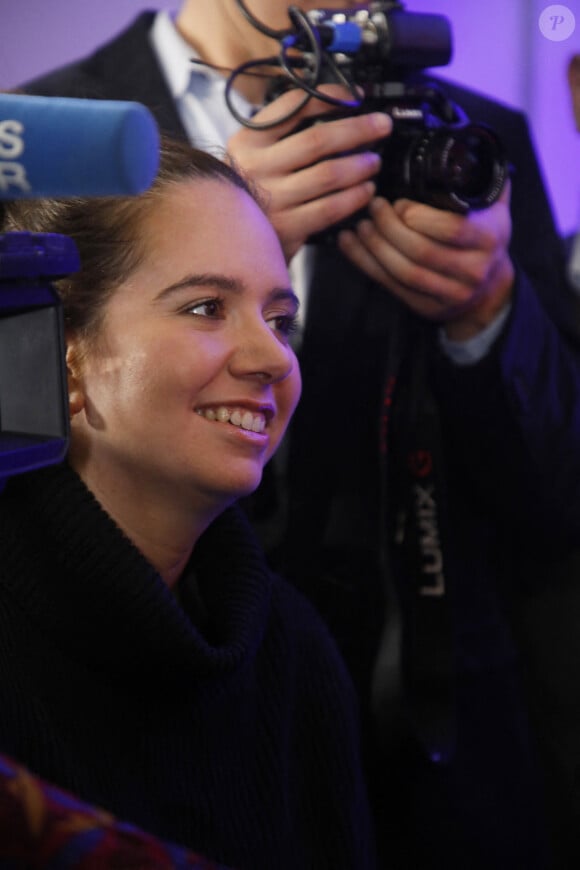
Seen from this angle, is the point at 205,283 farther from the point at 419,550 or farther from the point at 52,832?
the point at 52,832

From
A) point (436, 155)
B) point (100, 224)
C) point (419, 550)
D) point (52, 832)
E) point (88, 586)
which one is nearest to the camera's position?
point (52, 832)

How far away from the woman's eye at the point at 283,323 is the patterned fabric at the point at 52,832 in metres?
0.56

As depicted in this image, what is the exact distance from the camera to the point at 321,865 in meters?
0.88

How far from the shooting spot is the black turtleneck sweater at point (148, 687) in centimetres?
71

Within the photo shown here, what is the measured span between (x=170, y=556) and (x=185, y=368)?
0.15 m

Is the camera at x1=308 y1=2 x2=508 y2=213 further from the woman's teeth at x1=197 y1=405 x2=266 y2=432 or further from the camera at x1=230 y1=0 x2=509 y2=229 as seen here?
the woman's teeth at x1=197 y1=405 x2=266 y2=432

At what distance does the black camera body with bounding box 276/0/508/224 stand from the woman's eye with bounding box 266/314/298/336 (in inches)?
5.6

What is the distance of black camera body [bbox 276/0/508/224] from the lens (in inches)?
36.3

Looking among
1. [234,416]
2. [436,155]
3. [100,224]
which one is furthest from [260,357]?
[436,155]

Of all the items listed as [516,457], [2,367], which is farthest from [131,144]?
[516,457]

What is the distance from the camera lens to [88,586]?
2.33 ft

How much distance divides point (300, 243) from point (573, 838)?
2.13 feet

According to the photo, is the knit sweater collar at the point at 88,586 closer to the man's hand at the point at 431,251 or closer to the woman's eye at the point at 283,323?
the woman's eye at the point at 283,323

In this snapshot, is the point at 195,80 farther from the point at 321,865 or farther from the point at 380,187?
the point at 321,865
